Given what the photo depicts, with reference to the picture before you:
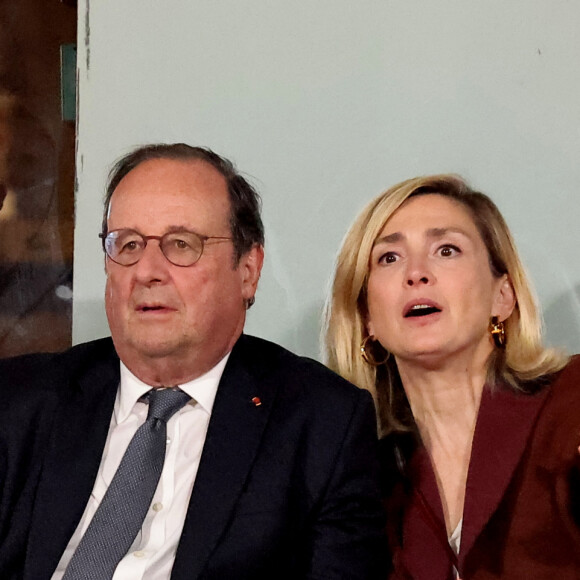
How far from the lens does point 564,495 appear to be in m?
1.38

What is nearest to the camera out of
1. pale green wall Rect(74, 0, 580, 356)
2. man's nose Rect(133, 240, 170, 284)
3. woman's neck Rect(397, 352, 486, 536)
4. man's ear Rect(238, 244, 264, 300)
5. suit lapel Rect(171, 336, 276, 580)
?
suit lapel Rect(171, 336, 276, 580)

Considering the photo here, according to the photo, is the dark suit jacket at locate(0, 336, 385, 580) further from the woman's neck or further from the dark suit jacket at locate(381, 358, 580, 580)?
the woman's neck

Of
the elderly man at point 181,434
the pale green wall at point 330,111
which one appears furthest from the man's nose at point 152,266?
the pale green wall at point 330,111

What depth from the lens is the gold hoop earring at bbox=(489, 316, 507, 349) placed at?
1665 mm

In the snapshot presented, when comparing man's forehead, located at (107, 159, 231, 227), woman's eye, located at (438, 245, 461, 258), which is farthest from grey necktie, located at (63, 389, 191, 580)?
woman's eye, located at (438, 245, 461, 258)

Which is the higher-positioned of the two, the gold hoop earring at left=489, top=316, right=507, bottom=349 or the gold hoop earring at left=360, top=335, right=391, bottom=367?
the gold hoop earring at left=489, top=316, right=507, bottom=349

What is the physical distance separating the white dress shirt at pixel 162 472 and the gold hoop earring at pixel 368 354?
413 millimetres

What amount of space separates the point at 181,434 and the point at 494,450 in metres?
0.59

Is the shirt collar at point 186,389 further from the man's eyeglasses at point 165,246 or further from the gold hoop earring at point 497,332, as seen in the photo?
the gold hoop earring at point 497,332

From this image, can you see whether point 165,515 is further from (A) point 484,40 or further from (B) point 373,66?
(A) point 484,40

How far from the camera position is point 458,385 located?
1636 mm

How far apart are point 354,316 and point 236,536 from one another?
0.65m

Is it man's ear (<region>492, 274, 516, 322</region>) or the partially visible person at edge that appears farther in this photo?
man's ear (<region>492, 274, 516, 322</region>)

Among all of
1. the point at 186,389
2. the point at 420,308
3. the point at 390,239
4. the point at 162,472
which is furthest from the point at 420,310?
the point at 162,472
